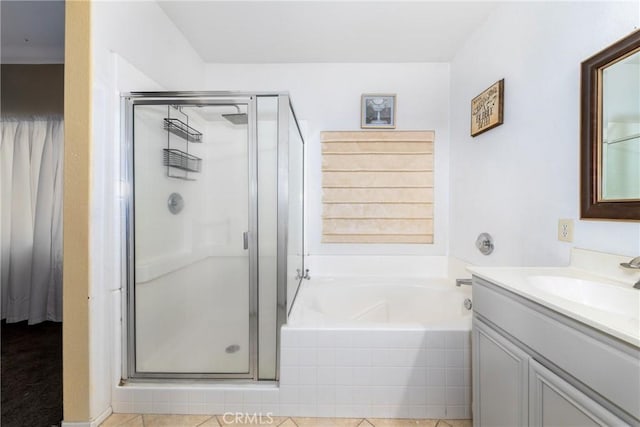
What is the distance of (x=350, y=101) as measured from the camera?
8.04 ft

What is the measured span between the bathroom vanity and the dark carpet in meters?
2.05

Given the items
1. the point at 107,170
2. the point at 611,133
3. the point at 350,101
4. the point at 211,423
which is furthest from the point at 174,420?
the point at 350,101

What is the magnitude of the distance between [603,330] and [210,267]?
158cm

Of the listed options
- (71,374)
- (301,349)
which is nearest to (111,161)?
(71,374)

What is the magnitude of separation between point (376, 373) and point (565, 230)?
1161 mm

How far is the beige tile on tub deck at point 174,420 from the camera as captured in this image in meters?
1.38

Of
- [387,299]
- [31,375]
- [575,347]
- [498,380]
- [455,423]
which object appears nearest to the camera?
[575,347]

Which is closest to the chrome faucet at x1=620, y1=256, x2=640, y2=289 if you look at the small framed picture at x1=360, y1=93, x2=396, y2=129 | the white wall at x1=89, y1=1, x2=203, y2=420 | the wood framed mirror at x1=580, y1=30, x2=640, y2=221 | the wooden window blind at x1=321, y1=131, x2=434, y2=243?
the wood framed mirror at x1=580, y1=30, x2=640, y2=221

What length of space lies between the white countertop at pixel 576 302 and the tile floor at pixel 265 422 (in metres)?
0.87

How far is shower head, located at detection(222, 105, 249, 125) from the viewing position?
1471 mm

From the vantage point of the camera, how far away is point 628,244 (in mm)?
1001

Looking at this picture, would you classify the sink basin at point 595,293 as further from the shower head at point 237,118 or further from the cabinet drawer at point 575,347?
the shower head at point 237,118

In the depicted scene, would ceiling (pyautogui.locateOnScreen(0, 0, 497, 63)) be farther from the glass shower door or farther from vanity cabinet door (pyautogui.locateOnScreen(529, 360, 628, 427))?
vanity cabinet door (pyautogui.locateOnScreen(529, 360, 628, 427))

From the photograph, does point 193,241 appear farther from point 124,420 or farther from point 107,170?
point 124,420
